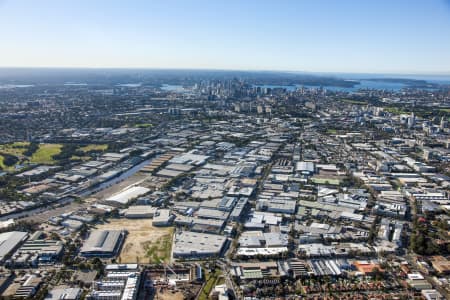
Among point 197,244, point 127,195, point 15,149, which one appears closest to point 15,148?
point 15,149

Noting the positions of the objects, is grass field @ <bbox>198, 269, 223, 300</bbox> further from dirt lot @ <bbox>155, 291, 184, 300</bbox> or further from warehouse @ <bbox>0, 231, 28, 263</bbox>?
warehouse @ <bbox>0, 231, 28, 263</bbox>

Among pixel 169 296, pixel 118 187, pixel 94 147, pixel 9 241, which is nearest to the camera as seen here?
pixel 169 296

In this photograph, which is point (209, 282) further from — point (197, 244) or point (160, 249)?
point (160, 249)

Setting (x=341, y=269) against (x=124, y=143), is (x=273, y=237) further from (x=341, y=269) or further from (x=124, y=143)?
(x=124, y=143)

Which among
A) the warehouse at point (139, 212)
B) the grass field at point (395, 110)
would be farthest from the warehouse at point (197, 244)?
the grass field at point (395, 110)

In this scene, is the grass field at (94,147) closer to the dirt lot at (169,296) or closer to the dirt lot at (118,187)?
the dirt lot at (118,187)
